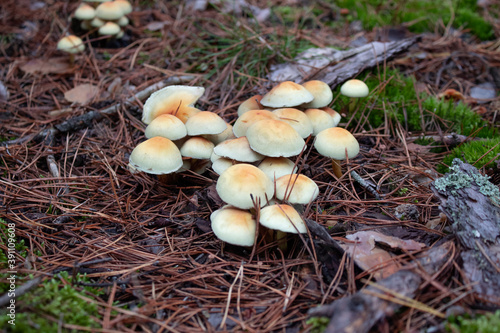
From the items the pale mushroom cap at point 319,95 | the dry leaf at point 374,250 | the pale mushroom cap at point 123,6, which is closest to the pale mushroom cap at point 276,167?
the dry leaf at point 374,250

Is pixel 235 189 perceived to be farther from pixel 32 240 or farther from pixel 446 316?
pixel 32 240

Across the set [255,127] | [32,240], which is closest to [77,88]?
[32,240]

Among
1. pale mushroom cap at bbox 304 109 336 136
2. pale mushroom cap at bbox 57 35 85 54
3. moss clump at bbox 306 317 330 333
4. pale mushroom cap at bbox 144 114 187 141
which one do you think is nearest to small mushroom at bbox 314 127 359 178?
pale mushroom cap at bbox 304 109 336 136

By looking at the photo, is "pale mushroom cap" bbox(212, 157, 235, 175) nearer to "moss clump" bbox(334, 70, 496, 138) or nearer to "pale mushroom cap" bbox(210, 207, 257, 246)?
"pale mushroom cap" bbox(210, 207, 257, 246)

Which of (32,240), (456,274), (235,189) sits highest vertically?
(235,189)

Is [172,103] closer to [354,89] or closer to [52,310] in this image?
[354,89]
